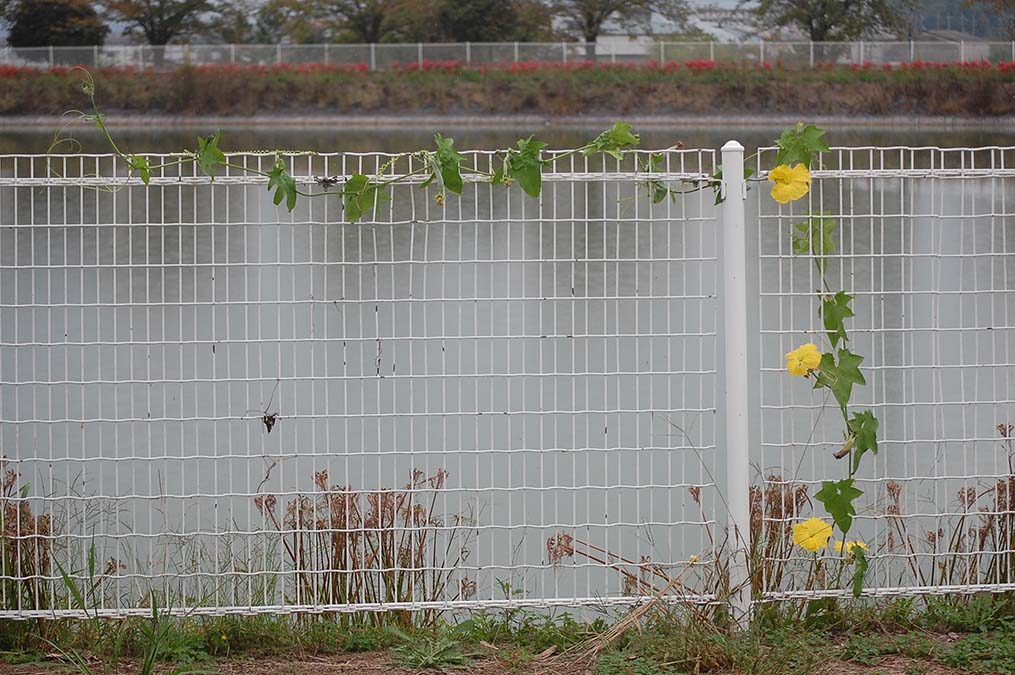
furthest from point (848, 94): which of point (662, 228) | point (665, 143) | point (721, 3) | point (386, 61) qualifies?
point (662, 228)

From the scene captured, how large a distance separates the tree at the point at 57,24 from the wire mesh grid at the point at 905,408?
44.7 meters

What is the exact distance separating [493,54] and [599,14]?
11.5 meters

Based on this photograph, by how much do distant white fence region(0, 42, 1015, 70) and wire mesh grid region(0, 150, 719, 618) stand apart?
1258 inches

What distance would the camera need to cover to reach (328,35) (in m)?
52.3

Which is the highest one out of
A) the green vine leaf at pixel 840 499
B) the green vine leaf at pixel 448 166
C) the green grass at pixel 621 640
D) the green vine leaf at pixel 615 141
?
the green vine leaf at pixel 615 141

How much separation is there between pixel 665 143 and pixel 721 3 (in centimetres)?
2670

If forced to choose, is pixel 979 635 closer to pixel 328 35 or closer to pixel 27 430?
pixel 27 430

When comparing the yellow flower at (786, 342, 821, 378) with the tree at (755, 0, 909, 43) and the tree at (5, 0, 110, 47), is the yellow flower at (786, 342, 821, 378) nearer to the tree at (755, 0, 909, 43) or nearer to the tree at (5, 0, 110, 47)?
the tree at (755, 0, 909, 43)

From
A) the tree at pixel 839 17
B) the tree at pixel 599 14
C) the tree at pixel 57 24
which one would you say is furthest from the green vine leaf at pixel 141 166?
the tree at pixel 57 24

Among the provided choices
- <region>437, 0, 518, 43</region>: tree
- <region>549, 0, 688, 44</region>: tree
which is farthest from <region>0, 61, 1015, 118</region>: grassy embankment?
<region>549, 0, 688, 44</region>: tree

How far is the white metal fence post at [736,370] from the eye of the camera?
3.80 meters

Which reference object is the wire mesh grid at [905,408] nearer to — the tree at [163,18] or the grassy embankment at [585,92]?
the grassy embankment at [585,92]

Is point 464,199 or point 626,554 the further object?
point 464,199

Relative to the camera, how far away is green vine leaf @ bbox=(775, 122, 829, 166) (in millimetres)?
3883
